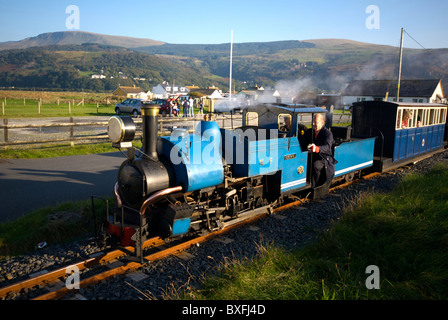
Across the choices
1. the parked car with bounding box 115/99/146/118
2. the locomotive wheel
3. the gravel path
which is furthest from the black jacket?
the parked car with bounding box 115/99/146/118

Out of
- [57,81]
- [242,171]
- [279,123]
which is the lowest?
[242,171]

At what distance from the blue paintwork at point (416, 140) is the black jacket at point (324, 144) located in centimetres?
554

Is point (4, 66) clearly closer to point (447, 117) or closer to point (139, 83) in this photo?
point (139, 83)

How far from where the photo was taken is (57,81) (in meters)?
121

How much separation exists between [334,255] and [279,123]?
11.2 feet

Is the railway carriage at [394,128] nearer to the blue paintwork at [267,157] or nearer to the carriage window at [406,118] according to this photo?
the carriage window at [406,118]

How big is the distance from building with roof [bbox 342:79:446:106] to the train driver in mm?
52182

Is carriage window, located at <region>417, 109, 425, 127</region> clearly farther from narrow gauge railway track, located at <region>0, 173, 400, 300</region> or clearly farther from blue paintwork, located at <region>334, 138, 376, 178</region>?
narrow gauge railway track, located at <region>0, 173, 400, 300</region>

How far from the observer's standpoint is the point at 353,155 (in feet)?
33.4

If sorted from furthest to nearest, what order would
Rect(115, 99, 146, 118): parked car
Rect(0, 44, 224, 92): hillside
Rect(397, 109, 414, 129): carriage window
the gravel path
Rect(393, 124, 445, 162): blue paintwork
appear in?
1. Rect(0, 44, 224, 92): hillside
2. Rect(115, 99, 146, 118): parked car
3. Rect(397, 109, 414, 129): carriage window
4. Rect(393, 124, 445, 162): blue paintwork
5. the gravel path

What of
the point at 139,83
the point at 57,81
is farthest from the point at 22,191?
the point at 139,83

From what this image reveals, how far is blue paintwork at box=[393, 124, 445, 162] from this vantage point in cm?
1258

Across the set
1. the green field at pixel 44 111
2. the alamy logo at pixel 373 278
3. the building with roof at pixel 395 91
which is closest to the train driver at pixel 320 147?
the alamy logo at pixel 373 278
